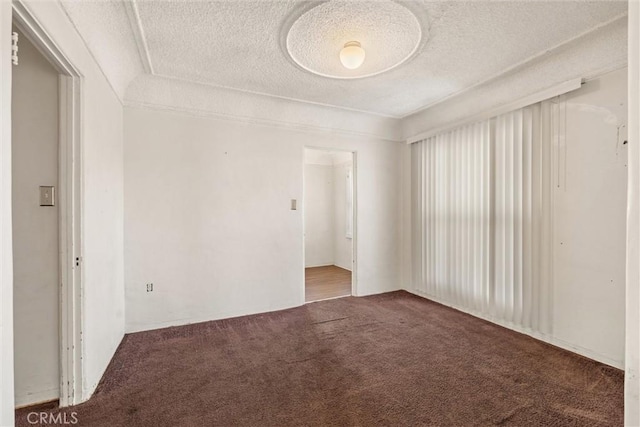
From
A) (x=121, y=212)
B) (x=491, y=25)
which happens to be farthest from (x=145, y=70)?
(x=491, y=25)

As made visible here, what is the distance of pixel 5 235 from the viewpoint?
3.13 feet

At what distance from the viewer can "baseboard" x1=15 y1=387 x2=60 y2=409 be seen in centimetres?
190

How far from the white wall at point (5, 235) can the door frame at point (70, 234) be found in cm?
101

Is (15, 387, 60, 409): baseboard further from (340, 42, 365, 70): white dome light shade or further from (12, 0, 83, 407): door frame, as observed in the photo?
(340, 42, 365, 70): white dome light shade

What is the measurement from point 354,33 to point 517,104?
1828mm

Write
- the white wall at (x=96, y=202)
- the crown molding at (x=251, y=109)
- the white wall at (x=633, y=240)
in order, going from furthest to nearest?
the crown molding at (x=251, y=109)
the white wall at (x=96, y=202)
the white wall at (x=633, y=240)

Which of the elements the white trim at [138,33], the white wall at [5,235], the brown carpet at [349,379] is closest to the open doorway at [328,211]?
the brown carpet at [349,379]

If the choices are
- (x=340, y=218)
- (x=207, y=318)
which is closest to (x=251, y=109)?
(x=207, y=318)

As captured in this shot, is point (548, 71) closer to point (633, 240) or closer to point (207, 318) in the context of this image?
point (633, 240)

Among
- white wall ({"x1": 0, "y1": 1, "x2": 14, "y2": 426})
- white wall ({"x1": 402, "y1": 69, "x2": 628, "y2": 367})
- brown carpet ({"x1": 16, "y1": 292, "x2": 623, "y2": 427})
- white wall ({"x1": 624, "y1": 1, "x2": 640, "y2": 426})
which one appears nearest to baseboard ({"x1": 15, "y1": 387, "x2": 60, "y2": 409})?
brown carpet ({"x1": 16, "y1": 292, "x2": 623, "y2": 427})

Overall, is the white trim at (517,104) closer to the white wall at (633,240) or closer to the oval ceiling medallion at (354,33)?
the oval ceiling medallion at (354,33)

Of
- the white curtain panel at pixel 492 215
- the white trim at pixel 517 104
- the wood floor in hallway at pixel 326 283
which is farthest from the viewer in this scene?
the wood floor in hallway at pixel 326 283

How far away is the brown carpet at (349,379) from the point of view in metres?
1.84

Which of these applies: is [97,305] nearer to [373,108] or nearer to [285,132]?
[285,132]
